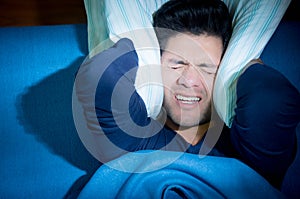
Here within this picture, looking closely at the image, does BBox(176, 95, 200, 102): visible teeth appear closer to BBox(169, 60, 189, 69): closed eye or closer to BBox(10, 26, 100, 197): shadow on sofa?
BBox(169, 60, 189, 69): closed eye

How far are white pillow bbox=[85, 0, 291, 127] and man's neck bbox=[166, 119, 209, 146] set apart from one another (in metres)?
0.08

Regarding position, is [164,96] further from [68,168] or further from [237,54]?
[68,168]

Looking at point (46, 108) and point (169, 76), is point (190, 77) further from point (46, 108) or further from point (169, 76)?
point (46, 108)

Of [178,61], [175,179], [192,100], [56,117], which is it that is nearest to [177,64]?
[178,61]

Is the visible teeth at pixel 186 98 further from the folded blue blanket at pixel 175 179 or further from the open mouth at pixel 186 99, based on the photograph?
the folded blue blanket at pixel 175 179

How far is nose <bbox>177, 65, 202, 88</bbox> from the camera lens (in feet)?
2.85

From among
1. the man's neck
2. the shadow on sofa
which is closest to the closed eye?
the man's neck

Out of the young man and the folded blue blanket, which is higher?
the young man

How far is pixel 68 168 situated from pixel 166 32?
47cm

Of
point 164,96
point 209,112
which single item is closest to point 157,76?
point 164,96

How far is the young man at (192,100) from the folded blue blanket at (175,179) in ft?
0.16

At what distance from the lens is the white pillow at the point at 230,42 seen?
33.5 inches

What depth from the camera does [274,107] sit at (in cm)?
70

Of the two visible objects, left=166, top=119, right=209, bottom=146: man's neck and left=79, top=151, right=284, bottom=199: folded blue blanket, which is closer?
left=79, top=151, right=284, bottom=199: folded blue blanket
